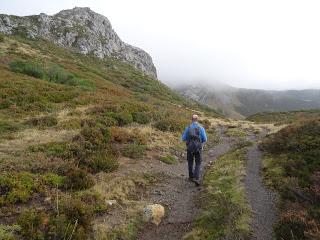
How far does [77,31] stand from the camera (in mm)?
102625

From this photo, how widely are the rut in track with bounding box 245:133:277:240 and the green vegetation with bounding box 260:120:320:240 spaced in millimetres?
289

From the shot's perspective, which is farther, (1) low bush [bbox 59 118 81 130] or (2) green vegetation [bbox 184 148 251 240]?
(1) low bush [bbox 59 118 81 130]

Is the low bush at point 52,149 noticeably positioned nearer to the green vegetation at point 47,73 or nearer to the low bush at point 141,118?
the low bush at point 141,118

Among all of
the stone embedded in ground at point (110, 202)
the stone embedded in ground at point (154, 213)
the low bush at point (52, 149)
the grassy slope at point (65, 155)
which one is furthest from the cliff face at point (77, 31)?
the stone embedded in ground at point (154, 213)

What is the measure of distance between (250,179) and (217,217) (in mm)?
3994

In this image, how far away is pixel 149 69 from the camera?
130625 mm

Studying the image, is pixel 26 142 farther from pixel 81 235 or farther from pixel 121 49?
pixel 121 49

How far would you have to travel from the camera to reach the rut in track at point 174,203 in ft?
31.2

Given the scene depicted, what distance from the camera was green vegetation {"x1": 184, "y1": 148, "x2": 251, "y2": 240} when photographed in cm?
897

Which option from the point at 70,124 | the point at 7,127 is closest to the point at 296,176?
the point at 70,124

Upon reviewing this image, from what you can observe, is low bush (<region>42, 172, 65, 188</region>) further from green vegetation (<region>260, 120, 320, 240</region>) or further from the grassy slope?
green vegetation (<region>260, 120, 320, 240</region>)

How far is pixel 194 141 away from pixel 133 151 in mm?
3439

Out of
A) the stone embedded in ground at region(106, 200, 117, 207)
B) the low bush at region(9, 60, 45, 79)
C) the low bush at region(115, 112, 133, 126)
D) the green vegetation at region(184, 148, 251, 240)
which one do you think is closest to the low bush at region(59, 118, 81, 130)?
the low bush at region(115, 112, 133, 126)

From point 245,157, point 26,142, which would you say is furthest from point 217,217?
point 26,142
